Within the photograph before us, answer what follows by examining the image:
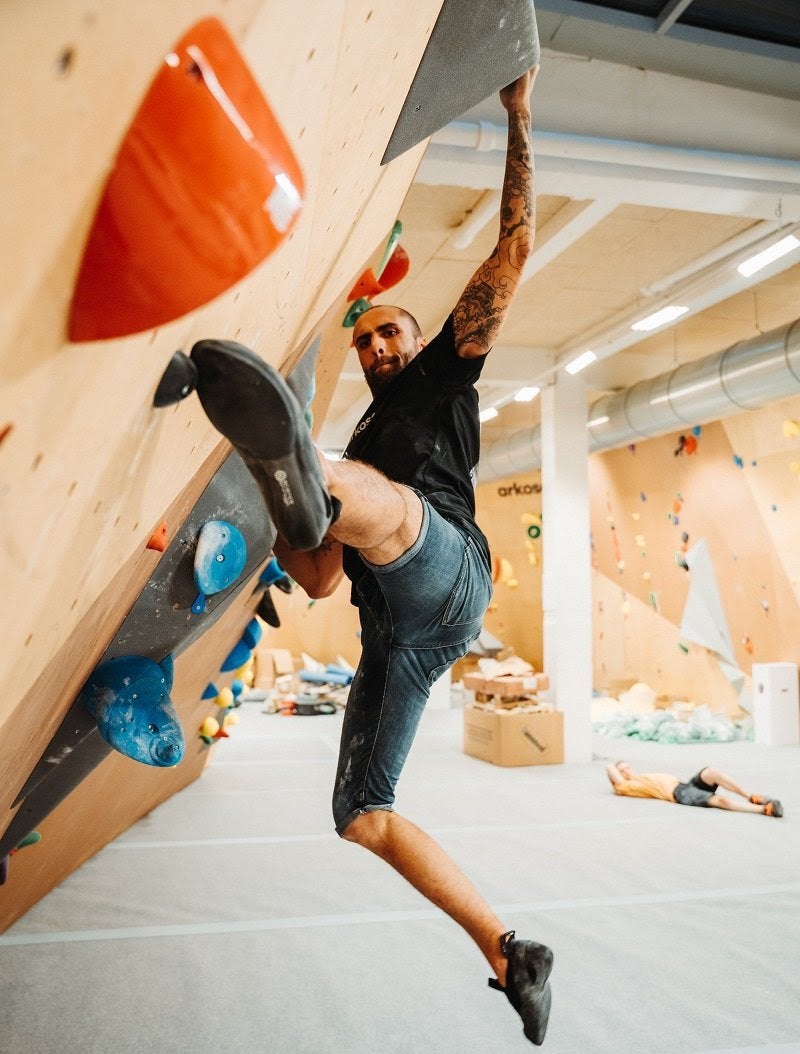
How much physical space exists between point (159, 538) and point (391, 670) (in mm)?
705

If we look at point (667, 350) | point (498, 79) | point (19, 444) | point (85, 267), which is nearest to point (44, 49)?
point (85, 267)

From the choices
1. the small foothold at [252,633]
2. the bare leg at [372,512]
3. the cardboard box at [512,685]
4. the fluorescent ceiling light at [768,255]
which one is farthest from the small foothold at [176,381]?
the cardboard box at [512,685]

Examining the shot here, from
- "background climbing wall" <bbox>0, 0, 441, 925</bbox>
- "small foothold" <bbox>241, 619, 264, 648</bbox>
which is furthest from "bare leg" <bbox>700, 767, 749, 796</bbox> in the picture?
"background climbing wall" <bbox>0, 0, 441, 925</bbox>

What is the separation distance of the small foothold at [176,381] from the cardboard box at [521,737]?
17.4 feet

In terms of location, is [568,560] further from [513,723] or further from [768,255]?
[768,255]

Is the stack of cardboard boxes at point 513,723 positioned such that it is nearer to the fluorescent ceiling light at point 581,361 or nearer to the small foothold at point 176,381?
the fluorescent ceiling light at point 581,361

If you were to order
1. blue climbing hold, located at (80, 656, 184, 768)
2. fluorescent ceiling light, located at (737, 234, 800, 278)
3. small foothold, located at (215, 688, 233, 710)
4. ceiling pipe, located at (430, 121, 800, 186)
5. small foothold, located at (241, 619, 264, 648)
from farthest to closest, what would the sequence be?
fluorescent ceiling light, located at (737, 234, 800, 278) < small foothold, located at (215, 688, 233, 710) < ceiling pipe, located at (430, 121, 800, 186) < small foothold, located at (241, 619, 264, 648) < blue climbing hold, located at (80, 656, 184, 768)

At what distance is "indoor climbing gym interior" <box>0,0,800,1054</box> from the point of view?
0.46 meters

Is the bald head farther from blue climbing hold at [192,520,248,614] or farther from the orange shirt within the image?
the orange shirt

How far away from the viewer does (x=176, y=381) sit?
2.31 feet

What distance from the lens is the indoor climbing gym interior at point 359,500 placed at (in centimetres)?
46

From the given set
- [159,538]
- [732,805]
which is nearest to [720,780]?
[732,805]

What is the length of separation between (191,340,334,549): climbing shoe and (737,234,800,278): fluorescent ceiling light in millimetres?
4075

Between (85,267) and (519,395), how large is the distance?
22.2 feet
